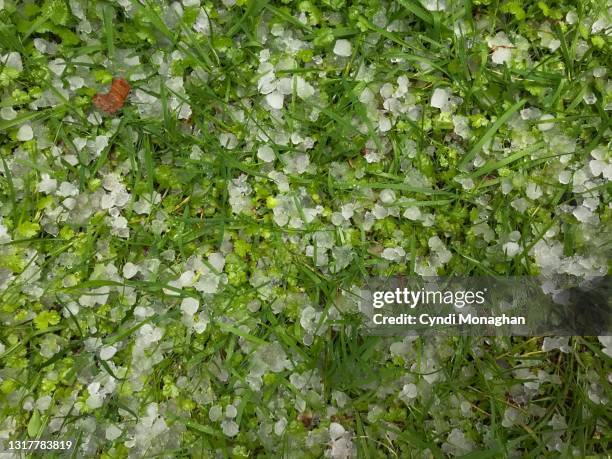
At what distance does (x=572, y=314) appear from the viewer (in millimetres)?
2104

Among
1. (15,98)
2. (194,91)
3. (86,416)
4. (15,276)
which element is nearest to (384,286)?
(194,91)

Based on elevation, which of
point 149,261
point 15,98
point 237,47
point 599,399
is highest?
point 237,47

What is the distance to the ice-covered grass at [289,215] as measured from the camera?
2.06m

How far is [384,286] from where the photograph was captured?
213 centimetres

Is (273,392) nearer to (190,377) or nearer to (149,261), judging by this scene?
(190,377)

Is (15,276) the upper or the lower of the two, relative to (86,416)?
upper

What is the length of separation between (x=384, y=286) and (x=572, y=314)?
0.64 metres

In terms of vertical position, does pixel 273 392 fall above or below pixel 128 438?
above

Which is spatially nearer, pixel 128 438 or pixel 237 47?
pixel 128 438

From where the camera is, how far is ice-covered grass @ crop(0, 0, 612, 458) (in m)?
2.06

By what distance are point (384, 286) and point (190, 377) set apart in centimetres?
72

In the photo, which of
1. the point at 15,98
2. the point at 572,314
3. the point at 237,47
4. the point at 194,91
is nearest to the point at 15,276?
the point at 15,98

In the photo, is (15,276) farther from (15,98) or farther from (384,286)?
(384,286)

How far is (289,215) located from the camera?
2127 mm
